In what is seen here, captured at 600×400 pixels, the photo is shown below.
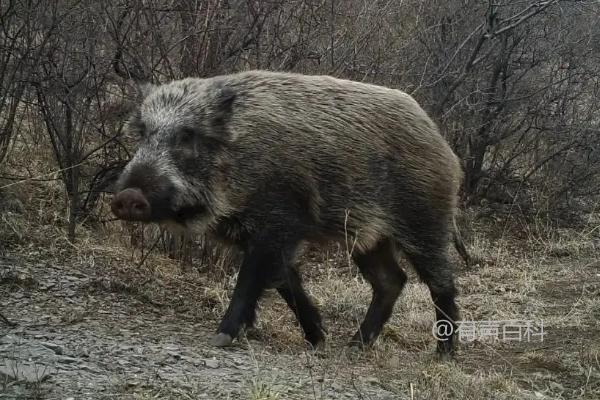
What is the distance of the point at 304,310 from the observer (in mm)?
5656

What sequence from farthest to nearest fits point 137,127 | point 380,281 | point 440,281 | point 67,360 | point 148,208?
1. point 380,281
2. point 440,281
3. point 137,127
4. point 148,208
5. point 67,360

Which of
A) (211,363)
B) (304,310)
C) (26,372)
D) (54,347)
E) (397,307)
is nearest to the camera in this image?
(26,372)

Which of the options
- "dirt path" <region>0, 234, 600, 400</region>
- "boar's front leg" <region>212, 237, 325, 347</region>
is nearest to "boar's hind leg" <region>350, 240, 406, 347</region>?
"dirt path" <region>0, 234, 600, 400</region>

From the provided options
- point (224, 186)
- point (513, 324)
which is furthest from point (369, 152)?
point (513, 324)

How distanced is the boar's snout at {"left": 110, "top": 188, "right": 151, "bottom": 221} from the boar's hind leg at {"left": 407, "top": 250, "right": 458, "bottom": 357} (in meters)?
1.94

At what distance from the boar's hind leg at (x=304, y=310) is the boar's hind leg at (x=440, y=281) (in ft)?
2.50

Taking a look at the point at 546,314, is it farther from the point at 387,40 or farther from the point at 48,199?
the point at 48,199

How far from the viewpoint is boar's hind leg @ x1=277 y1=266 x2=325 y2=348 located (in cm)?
564

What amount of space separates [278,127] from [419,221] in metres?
1.15

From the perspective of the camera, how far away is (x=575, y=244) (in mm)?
9500

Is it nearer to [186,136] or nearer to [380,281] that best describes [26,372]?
[186,136]

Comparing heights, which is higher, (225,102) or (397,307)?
(225,102)

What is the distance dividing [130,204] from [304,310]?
152cm

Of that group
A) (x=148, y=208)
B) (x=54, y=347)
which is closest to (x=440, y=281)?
(x=148, y=208)
